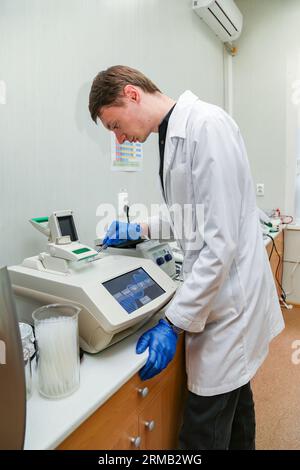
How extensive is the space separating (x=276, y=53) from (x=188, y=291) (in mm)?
3001

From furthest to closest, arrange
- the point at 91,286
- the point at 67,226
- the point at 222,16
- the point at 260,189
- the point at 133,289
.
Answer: the point at 260,189 → the point at 222,16 → the point at 67,226 → the point at 133,289 → the point at 91,286

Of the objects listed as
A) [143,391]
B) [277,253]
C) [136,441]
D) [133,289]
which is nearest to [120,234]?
[133,289]

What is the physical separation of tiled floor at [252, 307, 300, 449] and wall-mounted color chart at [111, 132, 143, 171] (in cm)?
159

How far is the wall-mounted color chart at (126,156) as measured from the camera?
1769mm

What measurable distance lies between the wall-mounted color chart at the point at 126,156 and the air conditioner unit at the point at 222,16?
1.36m

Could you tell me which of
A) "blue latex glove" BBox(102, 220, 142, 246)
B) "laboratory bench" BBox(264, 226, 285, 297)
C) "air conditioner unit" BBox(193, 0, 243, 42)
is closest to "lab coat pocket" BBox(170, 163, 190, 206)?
"blue latex glove" BBox(102, 220, 142, 246)

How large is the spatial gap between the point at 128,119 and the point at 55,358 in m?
0.76

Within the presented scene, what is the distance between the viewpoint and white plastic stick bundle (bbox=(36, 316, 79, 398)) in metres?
0.74

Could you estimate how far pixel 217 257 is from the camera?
35.1 inches

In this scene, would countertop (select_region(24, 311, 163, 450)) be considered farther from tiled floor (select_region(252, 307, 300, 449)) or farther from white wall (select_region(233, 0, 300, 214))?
white wall (select_region(233, 0, 300, 214))

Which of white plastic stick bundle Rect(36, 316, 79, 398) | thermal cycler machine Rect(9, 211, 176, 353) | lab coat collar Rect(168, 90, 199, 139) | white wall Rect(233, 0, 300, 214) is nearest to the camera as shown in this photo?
white plastic stick bundle Rect(36, 316, 79, 398)

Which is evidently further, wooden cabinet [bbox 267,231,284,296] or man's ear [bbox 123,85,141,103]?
wooden cabinet [bbox 267,231,284,296]

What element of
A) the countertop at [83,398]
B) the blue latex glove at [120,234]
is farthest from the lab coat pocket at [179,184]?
the countertop at [83,398]

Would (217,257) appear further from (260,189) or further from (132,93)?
(260,189)
